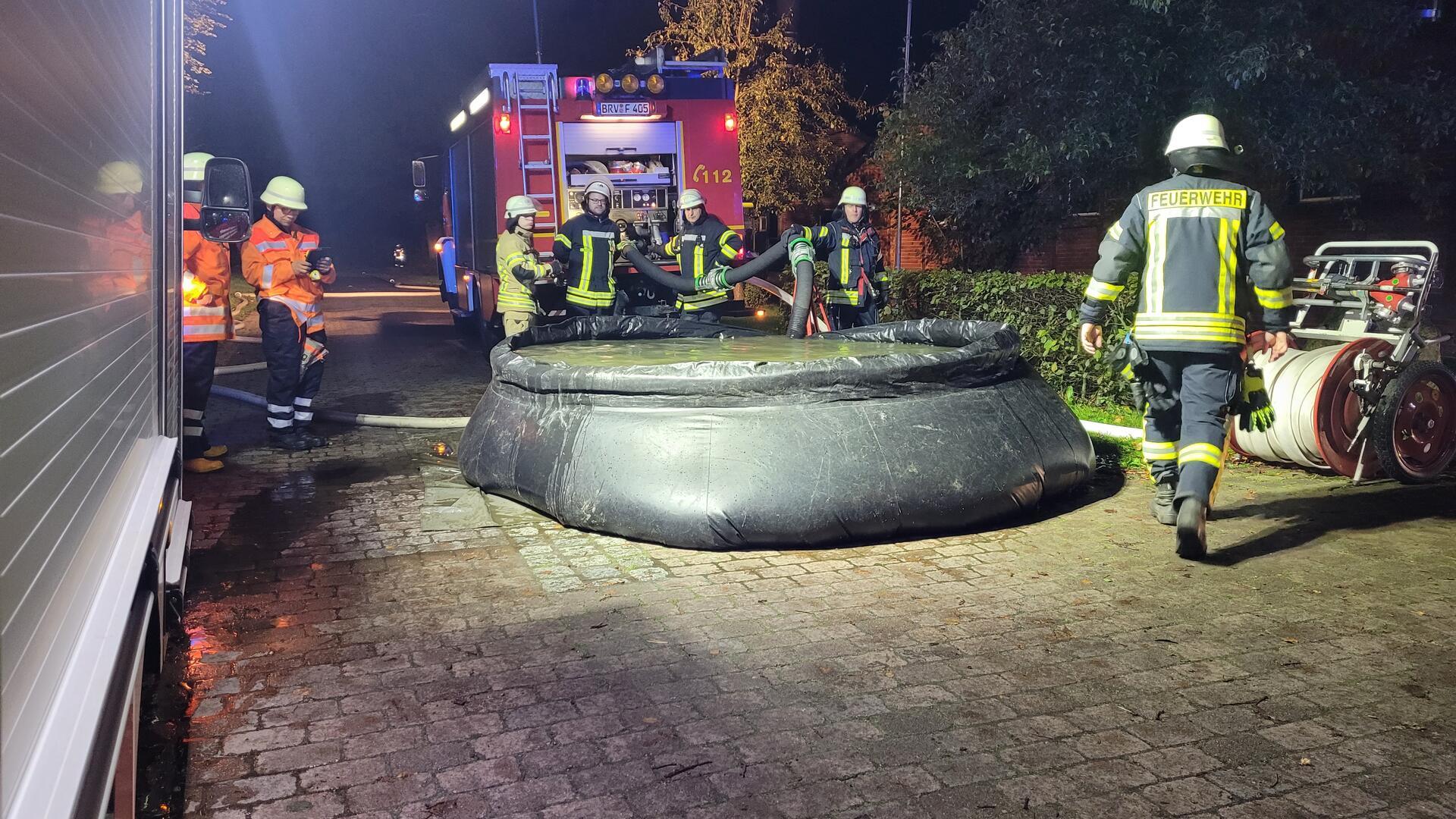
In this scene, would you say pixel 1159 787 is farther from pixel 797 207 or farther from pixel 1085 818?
pixel 797 207

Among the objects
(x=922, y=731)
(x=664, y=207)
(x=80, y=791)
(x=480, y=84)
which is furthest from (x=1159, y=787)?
(x=480, y=84)

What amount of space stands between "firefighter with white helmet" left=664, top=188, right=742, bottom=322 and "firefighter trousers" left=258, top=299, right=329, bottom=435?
3.23 m

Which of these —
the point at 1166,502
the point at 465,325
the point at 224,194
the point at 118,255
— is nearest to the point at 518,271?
the point at 224,194

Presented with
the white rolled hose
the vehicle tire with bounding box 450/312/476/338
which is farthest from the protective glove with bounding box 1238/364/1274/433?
the vehicle tire with bounding box 450/312/476/338

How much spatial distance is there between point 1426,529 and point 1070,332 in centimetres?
392

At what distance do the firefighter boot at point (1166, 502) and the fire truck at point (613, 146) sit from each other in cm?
612

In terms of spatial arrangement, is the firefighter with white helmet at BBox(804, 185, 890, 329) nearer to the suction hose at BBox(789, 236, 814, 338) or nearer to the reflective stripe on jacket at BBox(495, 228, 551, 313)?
the suction hose at BBox(789, 236, 814, 338)

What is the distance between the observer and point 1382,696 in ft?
11.3

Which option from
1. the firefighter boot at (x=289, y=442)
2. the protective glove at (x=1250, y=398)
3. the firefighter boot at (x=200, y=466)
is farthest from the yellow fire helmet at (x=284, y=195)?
the protective glove at (x=1250, y=398)

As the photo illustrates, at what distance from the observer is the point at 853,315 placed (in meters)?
9.36

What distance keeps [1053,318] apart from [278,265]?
616 cm

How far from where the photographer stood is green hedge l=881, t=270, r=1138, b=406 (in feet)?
29.4

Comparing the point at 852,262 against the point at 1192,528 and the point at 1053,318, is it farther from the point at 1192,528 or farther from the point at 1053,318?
the point at 1192,528

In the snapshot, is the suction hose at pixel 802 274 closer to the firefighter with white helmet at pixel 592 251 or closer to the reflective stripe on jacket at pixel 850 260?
the reflective stripe on jacket at pixel 850 260
